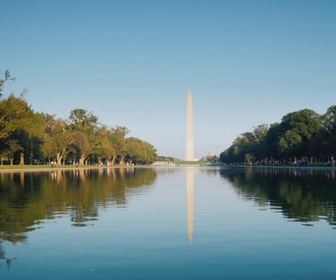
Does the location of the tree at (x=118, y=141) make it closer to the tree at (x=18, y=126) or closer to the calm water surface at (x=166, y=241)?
the tree at (x=18, y=126)

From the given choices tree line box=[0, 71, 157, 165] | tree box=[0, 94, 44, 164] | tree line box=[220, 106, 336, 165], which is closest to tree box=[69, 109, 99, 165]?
tree line box=[0, 71, 157, 165]

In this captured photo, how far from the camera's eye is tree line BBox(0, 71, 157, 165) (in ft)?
247

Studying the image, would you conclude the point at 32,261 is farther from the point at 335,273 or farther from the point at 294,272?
the point at 335,273

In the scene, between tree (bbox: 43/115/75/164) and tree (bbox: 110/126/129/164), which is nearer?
tree (bbox: 43/115/75/164)

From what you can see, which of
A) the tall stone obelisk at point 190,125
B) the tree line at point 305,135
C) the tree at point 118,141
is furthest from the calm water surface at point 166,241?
the tree at point 118,141

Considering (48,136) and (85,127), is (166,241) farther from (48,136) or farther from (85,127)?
(85,127)

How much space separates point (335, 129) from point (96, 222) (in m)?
93.4

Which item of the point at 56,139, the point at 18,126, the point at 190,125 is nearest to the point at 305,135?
the point at 190,125

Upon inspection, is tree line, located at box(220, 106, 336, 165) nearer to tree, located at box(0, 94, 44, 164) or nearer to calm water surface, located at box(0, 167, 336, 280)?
tree, located at box(0, 94, 44, 164)

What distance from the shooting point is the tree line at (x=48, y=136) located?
247 feet

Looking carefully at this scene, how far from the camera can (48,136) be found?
109 metres

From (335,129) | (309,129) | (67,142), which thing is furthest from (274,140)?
(67,142)

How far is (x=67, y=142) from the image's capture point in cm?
11350

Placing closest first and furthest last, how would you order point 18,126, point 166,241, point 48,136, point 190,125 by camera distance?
point 166,241 < point 18,126 < point 48,136 < point 190,125
